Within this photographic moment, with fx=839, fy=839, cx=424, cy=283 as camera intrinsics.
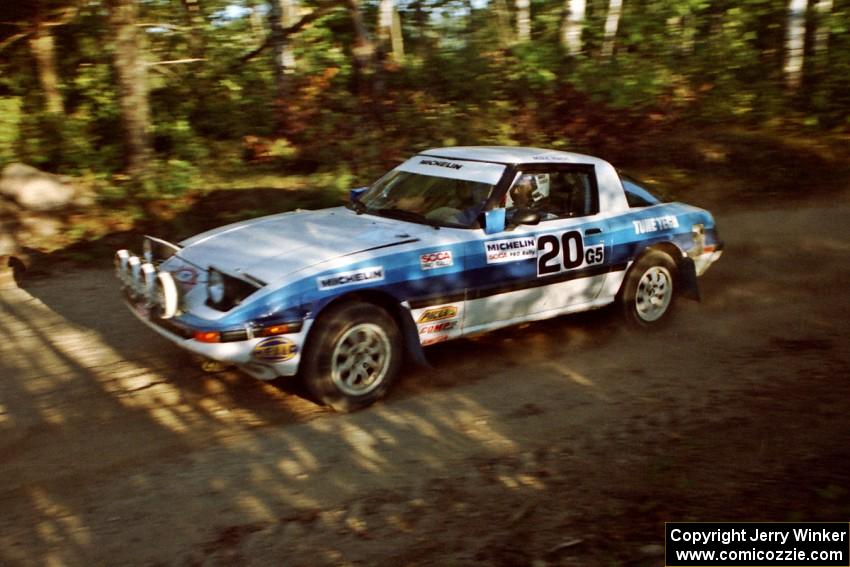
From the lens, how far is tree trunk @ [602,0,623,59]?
66.8 feet

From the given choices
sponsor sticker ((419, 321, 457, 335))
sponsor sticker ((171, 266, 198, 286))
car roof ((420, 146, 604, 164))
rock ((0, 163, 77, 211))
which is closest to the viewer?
sponsor sticker ((171, 266, 198, 286))

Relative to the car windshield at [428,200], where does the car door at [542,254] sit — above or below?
below

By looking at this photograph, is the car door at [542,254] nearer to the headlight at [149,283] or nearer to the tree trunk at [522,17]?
the headlight at [149,283]

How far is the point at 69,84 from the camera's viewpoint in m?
14.8

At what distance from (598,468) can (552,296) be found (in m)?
2.08

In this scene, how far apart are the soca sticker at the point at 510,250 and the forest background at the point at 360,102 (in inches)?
224

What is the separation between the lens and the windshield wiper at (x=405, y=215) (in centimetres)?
619

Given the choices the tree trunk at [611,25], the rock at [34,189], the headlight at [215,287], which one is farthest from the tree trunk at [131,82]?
the tree trunk at [611,25]

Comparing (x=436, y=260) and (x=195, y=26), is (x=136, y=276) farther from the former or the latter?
(x=195, y=26)

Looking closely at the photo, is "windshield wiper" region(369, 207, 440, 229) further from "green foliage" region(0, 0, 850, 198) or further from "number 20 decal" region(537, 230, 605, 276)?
"green foliage" region(0, 0, 850, 198)

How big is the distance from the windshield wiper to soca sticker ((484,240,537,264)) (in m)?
0.43

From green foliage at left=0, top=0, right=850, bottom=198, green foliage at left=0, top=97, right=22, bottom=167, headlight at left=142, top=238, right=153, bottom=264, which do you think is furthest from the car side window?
green foliage at left=0, top=97, right=22, bottom=167

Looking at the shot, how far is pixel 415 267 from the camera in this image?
568 centimetres

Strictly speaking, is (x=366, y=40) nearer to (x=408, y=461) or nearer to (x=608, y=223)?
(x=608, y=223)
